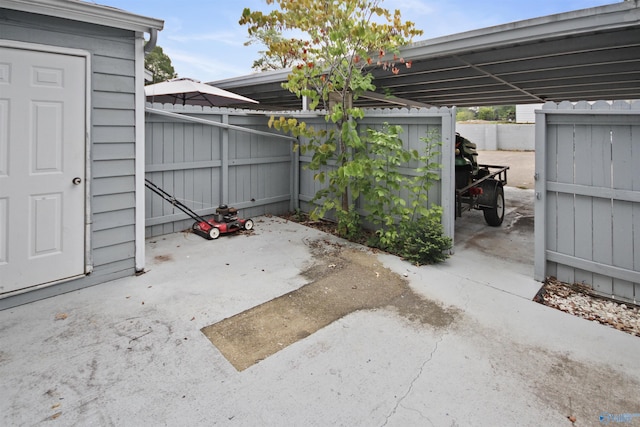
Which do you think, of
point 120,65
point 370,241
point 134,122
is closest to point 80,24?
point 120,65

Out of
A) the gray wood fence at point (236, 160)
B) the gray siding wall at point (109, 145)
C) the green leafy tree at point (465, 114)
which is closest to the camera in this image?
the gray siding wall at point (109, 145)

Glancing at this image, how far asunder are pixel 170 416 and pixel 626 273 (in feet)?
11.5

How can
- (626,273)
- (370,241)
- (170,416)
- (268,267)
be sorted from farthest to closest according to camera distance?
(370,241)
(268,267)
(626,273)
(170,416)

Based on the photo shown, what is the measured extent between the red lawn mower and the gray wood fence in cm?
16

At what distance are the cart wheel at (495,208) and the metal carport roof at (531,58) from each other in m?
1.78

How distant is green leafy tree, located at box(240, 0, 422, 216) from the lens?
4.40 metres

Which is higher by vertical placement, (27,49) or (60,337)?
(27,49)

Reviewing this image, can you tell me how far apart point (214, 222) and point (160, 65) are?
54.8ft

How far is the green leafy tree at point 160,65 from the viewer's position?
57.1 ft

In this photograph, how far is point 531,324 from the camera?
272cm

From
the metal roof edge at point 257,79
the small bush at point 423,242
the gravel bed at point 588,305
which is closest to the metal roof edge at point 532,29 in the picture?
the small bush at point 423,242

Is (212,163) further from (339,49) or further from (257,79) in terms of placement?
(257,79)

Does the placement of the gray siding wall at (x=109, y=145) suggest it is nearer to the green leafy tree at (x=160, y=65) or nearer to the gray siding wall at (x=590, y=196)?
the gray siding wall at (x=590, y=196)

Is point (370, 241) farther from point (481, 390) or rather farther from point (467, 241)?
point (481, 390)
